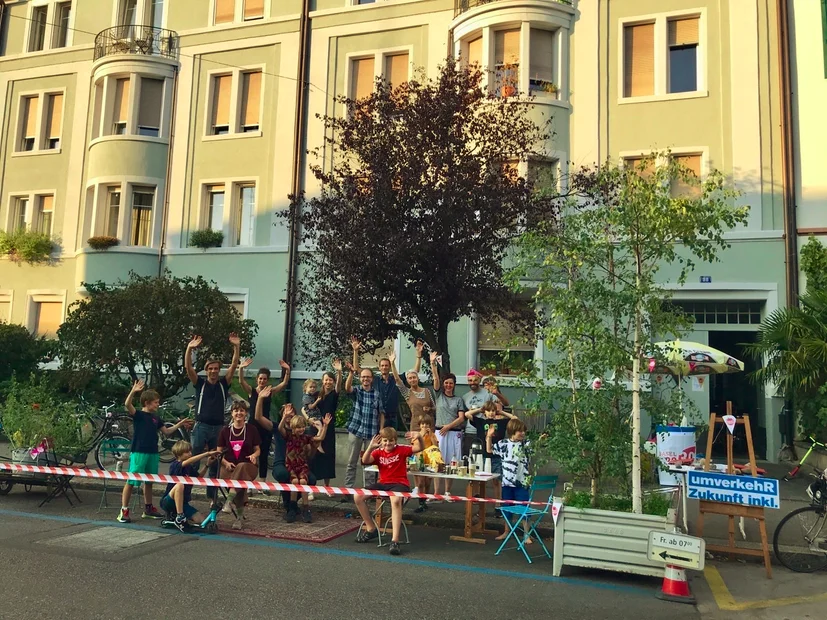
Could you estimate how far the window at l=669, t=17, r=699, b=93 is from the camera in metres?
16.2

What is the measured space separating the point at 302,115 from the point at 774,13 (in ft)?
37.5

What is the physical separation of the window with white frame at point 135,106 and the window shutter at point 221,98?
52.7 inches

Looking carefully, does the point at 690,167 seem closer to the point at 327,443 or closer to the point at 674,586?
the point at 327,443

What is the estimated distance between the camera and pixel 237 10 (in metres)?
19.8

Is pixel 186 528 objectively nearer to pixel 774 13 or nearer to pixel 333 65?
pixel 333 65

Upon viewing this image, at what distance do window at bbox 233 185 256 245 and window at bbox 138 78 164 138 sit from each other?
126 inches

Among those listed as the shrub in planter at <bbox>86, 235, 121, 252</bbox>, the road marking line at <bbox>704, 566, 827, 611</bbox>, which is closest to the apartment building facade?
the shrub in planter at <bbox>86, 235, 121, 252</bbox>

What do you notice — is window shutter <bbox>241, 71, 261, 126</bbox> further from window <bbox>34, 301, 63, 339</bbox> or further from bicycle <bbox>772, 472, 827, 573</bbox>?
bicycle <bbox>772, 472, 827, 573</bbox>

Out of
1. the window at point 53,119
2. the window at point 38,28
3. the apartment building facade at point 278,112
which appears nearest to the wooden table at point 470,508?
the apartment building facade at point 278,112

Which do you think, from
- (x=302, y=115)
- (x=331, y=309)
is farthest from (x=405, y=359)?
(x=302, y=115)

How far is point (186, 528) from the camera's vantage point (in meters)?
8.15

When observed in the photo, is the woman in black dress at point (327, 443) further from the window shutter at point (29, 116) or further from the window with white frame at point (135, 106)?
the window shutter at point (29, 116)

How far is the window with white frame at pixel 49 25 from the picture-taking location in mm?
21719

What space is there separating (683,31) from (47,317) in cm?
1869
